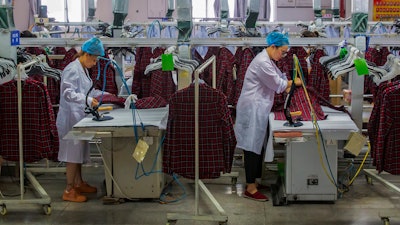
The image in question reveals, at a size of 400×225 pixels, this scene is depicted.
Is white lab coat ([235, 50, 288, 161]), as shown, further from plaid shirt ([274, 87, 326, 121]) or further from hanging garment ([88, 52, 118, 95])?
hanging garment ([88, 52, 118, 95])

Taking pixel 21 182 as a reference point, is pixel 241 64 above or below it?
above

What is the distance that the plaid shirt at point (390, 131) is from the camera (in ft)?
15.0

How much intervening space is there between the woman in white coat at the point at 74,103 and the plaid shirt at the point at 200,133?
84cm

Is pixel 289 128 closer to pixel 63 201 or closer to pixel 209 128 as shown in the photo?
pixel 209 128

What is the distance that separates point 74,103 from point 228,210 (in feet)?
5.49

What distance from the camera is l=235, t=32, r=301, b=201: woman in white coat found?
5.20 m

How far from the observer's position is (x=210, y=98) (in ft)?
15.5

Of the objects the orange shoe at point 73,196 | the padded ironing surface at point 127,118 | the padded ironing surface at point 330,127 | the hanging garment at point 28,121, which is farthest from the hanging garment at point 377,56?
the hanging garment at point 28,121

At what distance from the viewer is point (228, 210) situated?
204 inches

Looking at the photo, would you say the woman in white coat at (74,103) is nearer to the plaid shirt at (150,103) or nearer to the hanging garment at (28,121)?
the hanging garment at (28,121)

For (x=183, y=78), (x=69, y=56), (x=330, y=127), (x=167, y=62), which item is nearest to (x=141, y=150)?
(x=167, y=62)

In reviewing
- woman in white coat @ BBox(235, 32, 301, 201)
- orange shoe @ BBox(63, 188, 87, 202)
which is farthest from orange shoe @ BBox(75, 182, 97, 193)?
woman in white coat @ BBox(235, 32, 301, 201)

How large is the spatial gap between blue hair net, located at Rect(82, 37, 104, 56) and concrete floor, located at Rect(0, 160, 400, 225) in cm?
140

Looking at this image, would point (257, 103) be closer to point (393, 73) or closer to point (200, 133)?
point (200, 133)
